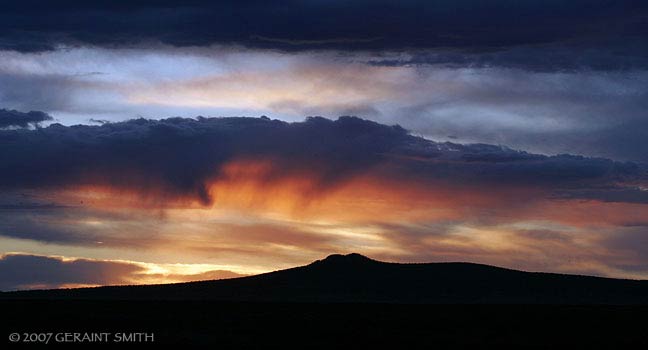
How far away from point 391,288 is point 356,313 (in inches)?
2629

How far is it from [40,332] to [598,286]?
119 m

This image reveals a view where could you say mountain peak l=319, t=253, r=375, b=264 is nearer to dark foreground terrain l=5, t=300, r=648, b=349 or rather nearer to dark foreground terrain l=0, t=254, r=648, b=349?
dark foreground terrain l=0, t=254, r=648, b=349

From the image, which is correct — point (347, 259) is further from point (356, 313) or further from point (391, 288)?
point (356, 313)

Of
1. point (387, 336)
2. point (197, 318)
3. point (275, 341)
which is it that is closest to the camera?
point (275, 341)

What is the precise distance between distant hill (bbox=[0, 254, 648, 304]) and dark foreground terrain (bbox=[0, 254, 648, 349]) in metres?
0.20

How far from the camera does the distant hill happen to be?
15475 cm

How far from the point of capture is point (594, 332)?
8338 cm

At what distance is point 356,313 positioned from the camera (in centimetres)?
10438

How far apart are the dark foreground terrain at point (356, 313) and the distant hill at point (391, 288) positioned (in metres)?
0.20

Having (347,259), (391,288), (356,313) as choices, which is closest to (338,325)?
(356,313)

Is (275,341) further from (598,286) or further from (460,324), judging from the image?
(598,286)

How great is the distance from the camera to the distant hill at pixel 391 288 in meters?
155

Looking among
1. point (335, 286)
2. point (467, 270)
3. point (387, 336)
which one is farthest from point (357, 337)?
point (467, 270)

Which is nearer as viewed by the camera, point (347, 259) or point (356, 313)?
point (356, 313)
